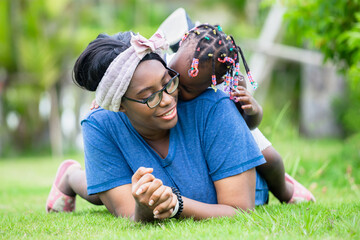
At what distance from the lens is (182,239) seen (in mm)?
2082

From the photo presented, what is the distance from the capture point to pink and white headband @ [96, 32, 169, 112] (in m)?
2.51

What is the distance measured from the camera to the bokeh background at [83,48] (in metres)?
A: 12.5

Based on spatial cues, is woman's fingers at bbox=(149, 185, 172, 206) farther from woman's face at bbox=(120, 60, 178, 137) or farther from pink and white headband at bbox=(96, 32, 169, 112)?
pink and white headband at bbox=(96, 32, 169, 112)

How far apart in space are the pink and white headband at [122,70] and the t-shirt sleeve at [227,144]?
1.77 feet

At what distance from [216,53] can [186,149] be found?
24.3 inches

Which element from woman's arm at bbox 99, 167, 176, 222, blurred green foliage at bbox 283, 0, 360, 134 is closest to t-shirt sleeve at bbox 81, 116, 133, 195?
woman's arm at bbox 99, 167, 176, 222

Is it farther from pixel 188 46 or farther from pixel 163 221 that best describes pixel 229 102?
pixel 163 221

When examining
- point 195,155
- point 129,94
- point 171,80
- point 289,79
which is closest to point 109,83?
point 129,94

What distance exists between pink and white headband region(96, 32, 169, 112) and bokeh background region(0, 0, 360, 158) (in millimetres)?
4413

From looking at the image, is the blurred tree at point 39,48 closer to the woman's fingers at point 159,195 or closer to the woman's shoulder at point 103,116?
the woman's shoulder at point 103,116

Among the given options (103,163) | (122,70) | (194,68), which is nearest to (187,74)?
(194,68)

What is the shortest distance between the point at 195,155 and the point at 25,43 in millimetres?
13221

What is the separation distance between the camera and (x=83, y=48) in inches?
606

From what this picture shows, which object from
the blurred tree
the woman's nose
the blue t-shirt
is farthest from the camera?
the blurred tree
